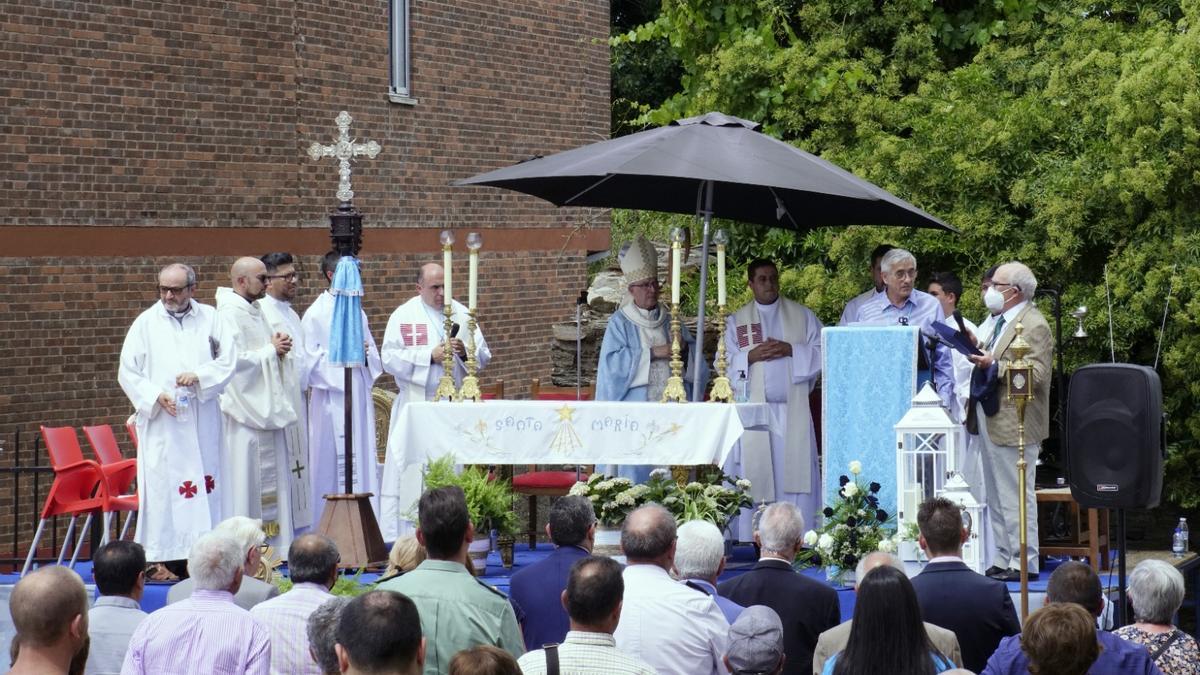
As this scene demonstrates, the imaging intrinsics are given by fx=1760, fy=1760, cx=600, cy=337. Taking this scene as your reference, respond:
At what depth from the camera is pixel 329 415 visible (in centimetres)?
1188

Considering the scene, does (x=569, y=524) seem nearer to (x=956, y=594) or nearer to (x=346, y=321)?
(x=956, y=594)

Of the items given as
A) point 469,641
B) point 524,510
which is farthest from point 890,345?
point 524,510

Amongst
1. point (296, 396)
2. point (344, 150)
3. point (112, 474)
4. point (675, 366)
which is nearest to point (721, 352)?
point (675, 366)

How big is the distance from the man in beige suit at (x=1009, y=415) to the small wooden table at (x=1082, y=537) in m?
0.47

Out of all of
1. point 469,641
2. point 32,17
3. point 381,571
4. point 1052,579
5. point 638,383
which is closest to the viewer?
point 469,641

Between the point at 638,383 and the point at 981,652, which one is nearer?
the point at 981,652

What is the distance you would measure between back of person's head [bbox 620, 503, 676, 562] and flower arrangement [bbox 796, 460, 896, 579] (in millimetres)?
3480

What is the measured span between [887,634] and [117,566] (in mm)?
2791

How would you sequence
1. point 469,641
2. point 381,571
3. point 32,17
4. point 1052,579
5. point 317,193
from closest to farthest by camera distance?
point 469,641 → point 1052,579 → point 381,571 → point 32,17 → point 317,193

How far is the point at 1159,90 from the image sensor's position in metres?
12.7

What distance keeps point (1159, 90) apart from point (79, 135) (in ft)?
27.1

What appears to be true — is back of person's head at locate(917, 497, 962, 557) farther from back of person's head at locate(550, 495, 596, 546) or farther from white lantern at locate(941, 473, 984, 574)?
white lantern at locate(941, 473, 984, 574)

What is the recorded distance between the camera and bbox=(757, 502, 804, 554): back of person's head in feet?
21.3

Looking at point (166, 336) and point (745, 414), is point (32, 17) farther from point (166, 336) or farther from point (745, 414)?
point (745, 414)
